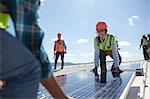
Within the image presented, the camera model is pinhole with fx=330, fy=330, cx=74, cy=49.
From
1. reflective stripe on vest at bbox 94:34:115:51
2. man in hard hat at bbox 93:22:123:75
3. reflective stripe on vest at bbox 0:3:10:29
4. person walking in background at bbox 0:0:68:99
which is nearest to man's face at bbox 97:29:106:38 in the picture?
man in hard hat at bbox 93:22:123:75

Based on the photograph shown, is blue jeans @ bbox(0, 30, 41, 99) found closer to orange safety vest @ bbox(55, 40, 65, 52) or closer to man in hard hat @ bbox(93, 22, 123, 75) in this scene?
man in hard hat @ bbox(93, 22, 123, 75)

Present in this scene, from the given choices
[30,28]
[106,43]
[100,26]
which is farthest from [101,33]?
[30,28]

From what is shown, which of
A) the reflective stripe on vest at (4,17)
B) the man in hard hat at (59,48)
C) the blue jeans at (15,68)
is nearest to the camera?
the blue jeans at (15,68)

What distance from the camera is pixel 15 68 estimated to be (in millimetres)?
1594

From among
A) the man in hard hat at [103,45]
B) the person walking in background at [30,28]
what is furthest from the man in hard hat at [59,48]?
the person walking in background at [30,28]

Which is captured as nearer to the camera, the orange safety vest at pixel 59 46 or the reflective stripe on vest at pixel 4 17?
the reflective stripe on vest at pixel 4 17

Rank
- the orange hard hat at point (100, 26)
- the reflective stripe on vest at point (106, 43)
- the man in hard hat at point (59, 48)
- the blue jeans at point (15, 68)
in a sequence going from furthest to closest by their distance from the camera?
1. the man in hard hat at point (59, 48)
2. the reflective stripe on vest at point (106, 43)
3. the orange hard hat at point (100, 26)
4. the blue jeans at point (15, 68)

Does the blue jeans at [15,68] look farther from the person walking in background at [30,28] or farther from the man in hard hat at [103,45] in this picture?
the man in hard hat at [103,45]

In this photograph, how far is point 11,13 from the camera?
5.61 ft

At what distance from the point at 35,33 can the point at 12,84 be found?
321 millimetres

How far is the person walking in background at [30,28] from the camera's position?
1710 mm

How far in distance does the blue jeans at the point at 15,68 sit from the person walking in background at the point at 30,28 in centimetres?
9

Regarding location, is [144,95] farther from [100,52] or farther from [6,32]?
[6,32]

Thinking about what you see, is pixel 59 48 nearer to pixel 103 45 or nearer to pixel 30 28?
pixel 103 45
